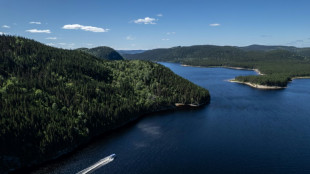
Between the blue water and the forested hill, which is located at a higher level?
the forested hill

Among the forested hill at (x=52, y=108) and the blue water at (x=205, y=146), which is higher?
the forested hill at (x=52, y=108)

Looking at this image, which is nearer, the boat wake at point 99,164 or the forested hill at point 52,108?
the boat wake at point 99,164

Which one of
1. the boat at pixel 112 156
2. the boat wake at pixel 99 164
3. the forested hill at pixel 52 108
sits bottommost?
the boat wake at pixel 99 164

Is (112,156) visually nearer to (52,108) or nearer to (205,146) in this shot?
(205,146)

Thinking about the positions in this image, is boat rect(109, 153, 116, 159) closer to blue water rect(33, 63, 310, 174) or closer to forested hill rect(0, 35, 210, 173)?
blue water rect(33, 63, 310, 174)

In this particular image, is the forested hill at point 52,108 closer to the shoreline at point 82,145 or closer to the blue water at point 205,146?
the shoreline at point 82,145

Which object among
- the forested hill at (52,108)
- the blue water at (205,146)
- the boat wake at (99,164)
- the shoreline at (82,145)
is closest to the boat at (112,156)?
the boat wake at (99,164)

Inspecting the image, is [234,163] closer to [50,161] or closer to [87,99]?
[50,161]

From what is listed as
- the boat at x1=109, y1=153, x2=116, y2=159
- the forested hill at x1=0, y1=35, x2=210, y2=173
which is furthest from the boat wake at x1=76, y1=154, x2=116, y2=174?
the forested hill at x1=0, y1=35, x2=210, y2=173

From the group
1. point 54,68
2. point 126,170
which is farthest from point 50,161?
point 54,68
